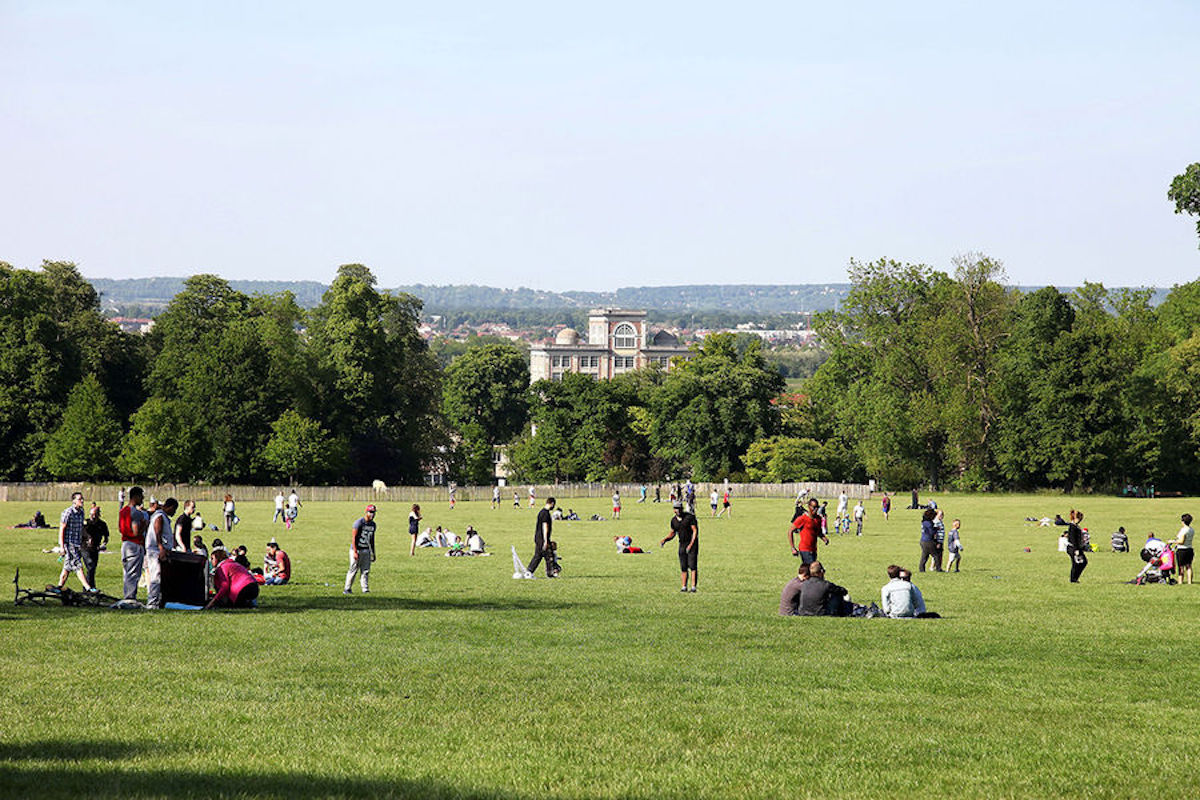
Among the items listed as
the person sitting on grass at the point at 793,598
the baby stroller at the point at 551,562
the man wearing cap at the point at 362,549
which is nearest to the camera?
A: the person sitting on grass at the point at 793,598

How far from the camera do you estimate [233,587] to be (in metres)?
21.8

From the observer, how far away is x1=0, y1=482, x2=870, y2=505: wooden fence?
81625 mm

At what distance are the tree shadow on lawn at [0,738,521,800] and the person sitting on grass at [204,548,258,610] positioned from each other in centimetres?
1125

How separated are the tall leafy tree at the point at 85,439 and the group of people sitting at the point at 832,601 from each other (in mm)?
73280

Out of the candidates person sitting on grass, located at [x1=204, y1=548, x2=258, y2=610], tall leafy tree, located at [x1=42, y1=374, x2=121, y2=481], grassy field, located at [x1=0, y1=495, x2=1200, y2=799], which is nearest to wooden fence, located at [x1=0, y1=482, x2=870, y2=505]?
tall leafy tree, located at [x1=42, y1=374, x2=121, y2=481]

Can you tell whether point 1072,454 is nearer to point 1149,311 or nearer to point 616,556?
point 1149,311

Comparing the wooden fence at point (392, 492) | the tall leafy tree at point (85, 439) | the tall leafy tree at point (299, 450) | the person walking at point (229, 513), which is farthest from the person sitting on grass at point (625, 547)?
the tall leafy tree at point (85, 439)

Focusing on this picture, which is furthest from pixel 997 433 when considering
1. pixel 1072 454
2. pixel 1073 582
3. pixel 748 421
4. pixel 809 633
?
pixel 809 633

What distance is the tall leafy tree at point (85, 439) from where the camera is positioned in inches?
3430

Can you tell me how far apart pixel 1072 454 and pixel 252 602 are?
7918 centimetres

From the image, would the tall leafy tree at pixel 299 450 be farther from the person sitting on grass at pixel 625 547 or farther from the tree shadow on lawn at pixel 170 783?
the tree shadow on lawn at pixel 170 783

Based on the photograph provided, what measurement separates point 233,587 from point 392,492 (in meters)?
68.5

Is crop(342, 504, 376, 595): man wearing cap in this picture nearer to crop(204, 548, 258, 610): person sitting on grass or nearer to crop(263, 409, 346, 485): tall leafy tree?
crop(204, 548, 258, 610): person sitting on grass

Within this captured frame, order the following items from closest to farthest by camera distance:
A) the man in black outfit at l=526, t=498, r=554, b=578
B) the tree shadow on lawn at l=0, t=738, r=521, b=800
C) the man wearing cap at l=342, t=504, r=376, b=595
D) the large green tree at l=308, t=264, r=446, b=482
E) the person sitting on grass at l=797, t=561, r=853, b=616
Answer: the tree shadow on lawn at l=0, t=738, r=521, b=800 → the person sitting on grass at l=797, t=561, r=853, b=616 → the man wearing cap at l=342, t=504, r=376, b=595 → the man in black outfit at l=526, t=498, r=554, b=578 → the large green tree at l=308, t=264, r=446, b=482
